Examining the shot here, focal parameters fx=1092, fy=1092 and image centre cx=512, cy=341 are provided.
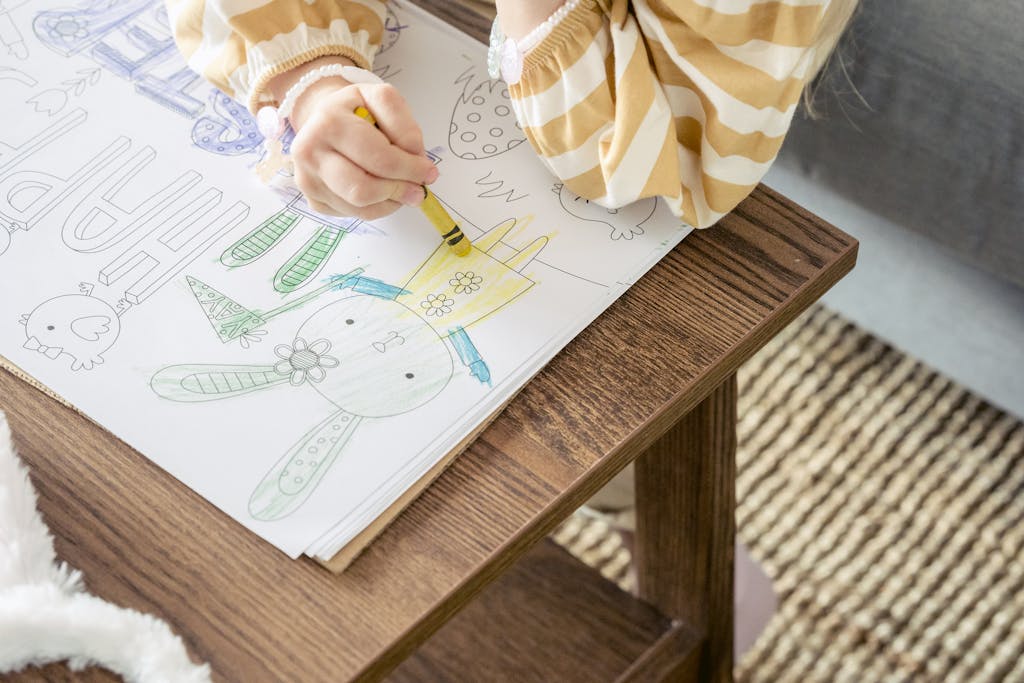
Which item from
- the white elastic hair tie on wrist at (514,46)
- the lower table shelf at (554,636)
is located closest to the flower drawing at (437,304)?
the white elastic hair tie on wrist at (514,46)

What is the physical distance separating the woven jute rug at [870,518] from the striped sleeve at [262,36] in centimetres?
57

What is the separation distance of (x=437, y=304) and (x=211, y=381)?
104mm

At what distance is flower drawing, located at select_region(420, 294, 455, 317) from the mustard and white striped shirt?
0.28 feet

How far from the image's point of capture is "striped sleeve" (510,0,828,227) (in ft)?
1.62

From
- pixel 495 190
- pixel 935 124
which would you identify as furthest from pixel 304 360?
pixel 935 124

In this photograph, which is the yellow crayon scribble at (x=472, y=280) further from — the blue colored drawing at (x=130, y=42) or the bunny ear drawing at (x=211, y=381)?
the blue colored drawing at (x=130, y=42)

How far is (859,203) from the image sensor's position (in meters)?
0.88

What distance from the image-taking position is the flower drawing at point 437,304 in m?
0.49

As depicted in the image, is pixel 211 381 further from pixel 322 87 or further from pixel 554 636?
pixel 554 636

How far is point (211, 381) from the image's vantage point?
0.47 meters

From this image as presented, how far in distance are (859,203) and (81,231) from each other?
1.99 feet

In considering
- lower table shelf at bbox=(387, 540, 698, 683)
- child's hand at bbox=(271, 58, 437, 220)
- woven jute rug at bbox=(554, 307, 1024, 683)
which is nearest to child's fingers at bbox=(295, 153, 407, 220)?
child's hand at bbox=(271, 58, 437, 220)

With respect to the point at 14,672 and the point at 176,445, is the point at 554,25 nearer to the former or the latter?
the point at 176,445

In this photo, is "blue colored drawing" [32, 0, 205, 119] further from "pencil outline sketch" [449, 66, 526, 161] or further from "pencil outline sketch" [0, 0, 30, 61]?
"pencil outline sketch" [449, 66, 526, 161]
